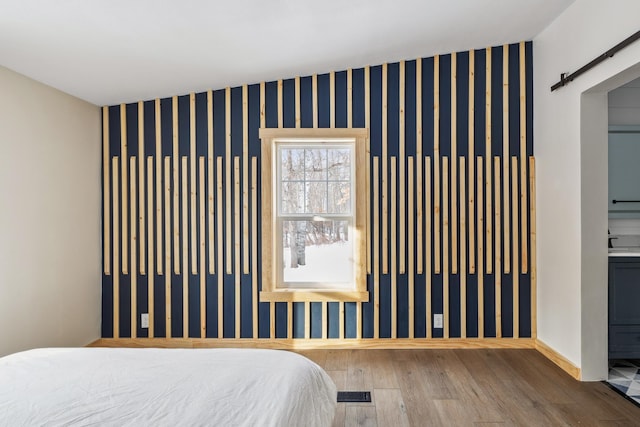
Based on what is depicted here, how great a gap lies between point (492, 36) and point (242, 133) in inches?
91.6

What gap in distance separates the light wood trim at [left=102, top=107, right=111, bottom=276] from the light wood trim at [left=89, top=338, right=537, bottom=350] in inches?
29.6

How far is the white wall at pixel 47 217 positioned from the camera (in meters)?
3.04

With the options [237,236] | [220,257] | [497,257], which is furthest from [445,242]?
[220,257]

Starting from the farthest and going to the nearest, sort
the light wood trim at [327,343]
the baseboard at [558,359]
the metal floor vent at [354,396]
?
the light wood trim at [327,343], the baseboard at [558,359], the metal floor vent at [354,396]

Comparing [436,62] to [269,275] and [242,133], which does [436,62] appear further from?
[269,275]

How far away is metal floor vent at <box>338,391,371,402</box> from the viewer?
9.84 ft

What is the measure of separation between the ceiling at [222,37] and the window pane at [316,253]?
4.61ft

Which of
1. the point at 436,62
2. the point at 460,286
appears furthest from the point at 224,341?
the point at 436,62

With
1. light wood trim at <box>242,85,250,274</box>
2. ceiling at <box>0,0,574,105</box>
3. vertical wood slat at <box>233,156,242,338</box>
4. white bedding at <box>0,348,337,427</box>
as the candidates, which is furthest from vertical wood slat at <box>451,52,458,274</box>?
white bedding at <box>0,348,337,427</box>

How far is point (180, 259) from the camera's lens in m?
4.15

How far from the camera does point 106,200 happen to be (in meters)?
4.14

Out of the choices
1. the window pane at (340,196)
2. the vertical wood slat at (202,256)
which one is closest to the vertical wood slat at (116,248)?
the vertical wood slat at (202,256)

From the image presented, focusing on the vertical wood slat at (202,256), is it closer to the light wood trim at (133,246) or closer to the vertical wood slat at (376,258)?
the light wood trim at (133,246)

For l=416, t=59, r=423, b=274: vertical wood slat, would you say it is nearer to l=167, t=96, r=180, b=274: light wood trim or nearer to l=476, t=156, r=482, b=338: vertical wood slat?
l=476, t=156, r=482, b=338: vertical wood slat
